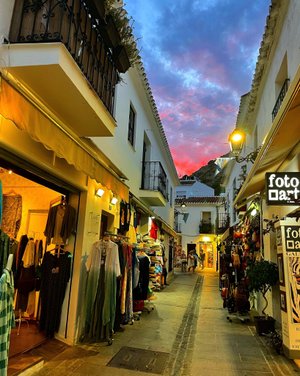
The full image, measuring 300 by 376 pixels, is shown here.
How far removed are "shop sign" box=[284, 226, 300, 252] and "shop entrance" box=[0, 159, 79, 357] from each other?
4079mm

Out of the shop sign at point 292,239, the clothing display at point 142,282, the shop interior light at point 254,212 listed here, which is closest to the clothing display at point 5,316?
the shop sign at point 292,239

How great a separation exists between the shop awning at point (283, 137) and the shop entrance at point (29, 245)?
3.72 metres

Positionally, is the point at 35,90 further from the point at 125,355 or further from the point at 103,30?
the point at 125,355

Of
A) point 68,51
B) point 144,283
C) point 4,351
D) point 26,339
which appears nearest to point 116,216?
point 144,283

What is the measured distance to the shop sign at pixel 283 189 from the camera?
4.70 meters

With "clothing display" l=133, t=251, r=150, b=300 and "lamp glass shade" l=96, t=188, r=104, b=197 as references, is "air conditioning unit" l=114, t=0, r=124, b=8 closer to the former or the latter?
"lamp glass shade" l=96, t=188, r=104, b=197

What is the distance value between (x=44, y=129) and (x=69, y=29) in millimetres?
1585

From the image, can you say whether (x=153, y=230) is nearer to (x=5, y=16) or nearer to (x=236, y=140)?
(x=236, y=140)

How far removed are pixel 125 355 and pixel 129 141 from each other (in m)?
6.45

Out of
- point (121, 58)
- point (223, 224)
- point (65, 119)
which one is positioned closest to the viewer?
point (65, 119)

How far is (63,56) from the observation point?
3.74 metres

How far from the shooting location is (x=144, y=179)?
1232 centimetres

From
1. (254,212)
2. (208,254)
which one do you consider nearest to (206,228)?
(208,254)

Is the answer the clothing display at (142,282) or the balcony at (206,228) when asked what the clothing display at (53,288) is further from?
the balcony at (206,228)
